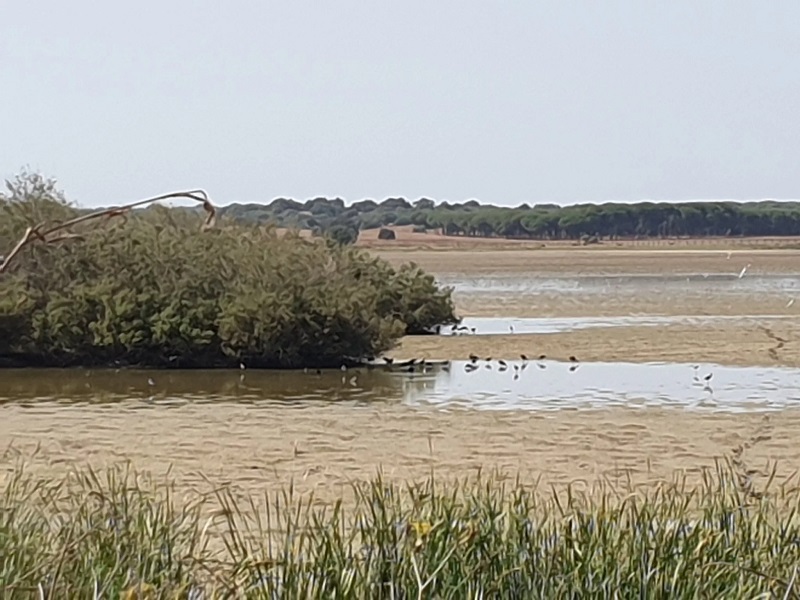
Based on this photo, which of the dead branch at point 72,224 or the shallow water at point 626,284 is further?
the shallow water at point 626,284

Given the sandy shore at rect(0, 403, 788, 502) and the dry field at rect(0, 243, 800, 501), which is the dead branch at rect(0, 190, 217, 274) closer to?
the dry field at rect(0, 243, 800, 501)

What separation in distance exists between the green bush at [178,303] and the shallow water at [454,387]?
2.26 ft

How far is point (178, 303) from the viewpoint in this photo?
2473 centimetres

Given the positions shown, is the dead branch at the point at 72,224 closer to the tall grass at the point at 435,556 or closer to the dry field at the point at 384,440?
the tall grass at the point at 435,556

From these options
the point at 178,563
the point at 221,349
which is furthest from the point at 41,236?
the point at 221,349

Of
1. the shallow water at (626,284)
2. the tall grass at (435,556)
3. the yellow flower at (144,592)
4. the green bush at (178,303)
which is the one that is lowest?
the shallow water at (626,284)

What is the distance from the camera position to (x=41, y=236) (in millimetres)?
2162

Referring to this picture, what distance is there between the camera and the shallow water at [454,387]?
18906 millimetres

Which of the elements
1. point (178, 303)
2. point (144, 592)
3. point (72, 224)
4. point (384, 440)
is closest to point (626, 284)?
point (178, 303)

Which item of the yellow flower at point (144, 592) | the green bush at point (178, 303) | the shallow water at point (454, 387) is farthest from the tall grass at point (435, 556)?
the green bush at point (178, 303)

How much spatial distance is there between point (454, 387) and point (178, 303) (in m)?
6.38

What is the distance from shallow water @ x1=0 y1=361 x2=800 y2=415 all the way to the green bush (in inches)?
27.1

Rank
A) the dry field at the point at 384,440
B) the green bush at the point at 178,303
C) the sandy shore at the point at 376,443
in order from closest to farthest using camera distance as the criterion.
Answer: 1. the sandy shore at the point at 376,443
2. the dry field at the point at 384,440
3. the green bush at the point at 178,303

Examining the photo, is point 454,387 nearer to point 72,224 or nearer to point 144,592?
point 144,592
